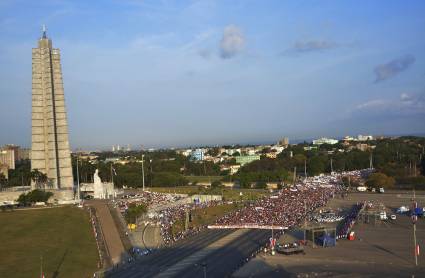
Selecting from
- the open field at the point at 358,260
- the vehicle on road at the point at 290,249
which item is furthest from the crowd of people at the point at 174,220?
the open field at the point at 358,260

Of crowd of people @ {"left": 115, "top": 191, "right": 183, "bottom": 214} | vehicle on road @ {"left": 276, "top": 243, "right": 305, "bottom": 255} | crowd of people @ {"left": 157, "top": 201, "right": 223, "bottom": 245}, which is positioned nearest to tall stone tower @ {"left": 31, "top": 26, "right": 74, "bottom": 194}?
crowd of people @ {"left": 115, "top": 191, "right": 183, "bottom": 214}

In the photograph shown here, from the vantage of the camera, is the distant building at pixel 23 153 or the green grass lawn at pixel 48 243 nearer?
the green grass lawn at pixel 48 243

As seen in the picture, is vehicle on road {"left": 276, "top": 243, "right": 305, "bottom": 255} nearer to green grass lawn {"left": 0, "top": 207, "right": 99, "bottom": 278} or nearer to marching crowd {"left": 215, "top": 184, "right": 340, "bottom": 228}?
marching crowd {"left": 215, "top": 184, "right": 340, "bottom": 228}

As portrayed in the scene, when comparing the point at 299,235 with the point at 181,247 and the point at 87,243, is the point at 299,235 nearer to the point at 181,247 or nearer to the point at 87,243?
the point at 181,247

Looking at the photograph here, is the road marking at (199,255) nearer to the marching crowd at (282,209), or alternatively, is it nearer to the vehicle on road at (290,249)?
the marching crowd at (282,209)

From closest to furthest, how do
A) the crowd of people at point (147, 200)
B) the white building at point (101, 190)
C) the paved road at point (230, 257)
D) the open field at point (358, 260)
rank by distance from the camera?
1. the open field at point (358, 260)
2. the paved road at point (230, 257)
3. the crowd of people at point (147, 200)
4. the white building at point (101, 190)

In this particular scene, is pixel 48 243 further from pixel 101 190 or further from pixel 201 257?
pixel 101 190
